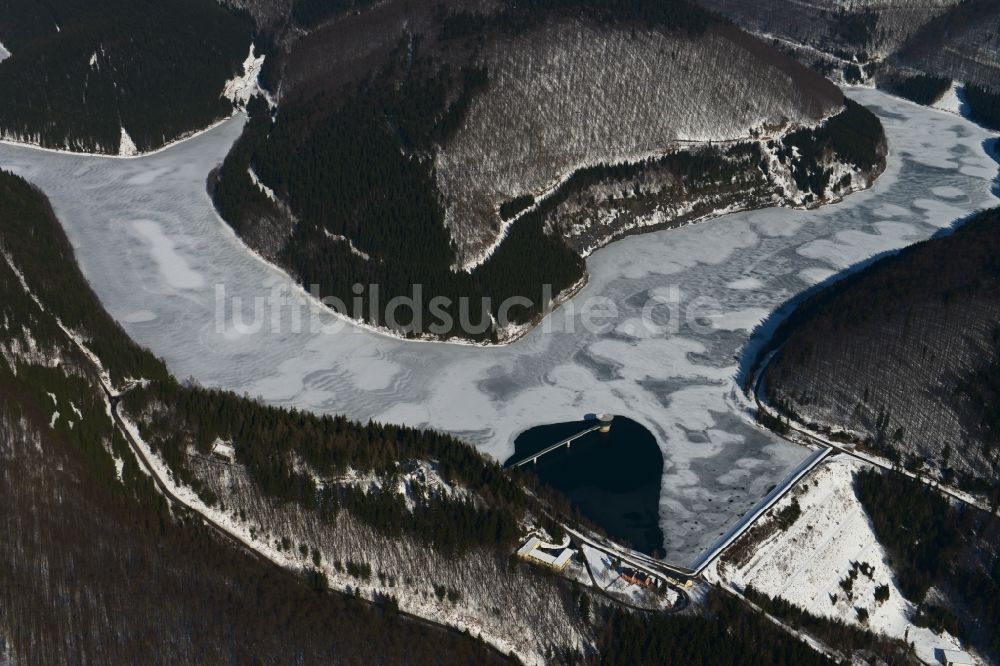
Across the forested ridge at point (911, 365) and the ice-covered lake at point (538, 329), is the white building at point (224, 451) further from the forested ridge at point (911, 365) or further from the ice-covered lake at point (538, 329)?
the forested ridge at point (911, 365)

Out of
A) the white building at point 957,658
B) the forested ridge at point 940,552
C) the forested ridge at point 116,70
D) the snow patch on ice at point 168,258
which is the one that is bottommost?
the white building at point 957,658

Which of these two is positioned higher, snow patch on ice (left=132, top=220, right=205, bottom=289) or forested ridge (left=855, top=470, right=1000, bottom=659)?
snow patch on ice (left=132, top=220, right=205, bottom=289)

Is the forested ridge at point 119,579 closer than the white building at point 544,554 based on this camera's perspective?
Yes

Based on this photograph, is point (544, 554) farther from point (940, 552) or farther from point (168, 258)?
point (168, 258)

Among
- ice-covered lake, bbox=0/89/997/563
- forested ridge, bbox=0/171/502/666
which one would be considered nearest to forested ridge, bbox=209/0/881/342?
ice-covered lake, bbox=0/89/997/563

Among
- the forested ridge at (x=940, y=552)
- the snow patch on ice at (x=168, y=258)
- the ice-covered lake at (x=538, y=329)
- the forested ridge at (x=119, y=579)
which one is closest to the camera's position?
the forested ridge at (x=119, y=579)

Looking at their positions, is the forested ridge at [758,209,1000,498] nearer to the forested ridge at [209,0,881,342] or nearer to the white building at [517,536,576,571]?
the forested ridge at [209,0,881,342]

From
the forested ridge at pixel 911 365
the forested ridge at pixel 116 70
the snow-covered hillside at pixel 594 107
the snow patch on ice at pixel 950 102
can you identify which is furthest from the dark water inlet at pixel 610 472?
the snow patch on ice at pixel 950 102

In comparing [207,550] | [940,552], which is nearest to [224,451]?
[207,550]
